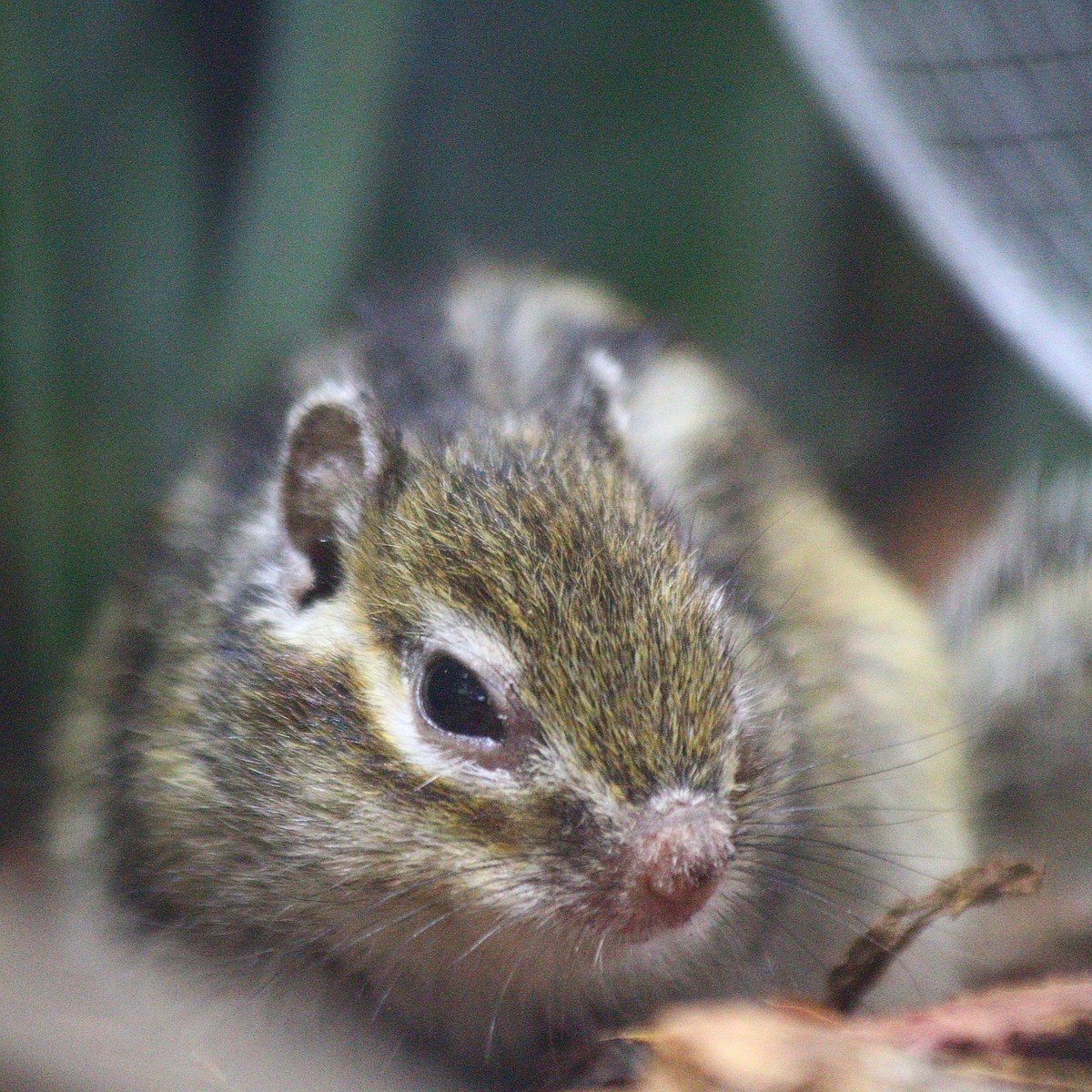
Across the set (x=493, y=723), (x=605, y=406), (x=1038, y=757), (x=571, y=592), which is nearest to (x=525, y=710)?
(x=493, y=723)

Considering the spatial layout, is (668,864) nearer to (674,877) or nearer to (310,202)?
(674,877)

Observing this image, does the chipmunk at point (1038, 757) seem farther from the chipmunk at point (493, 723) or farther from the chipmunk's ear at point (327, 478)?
the chipmunk's ear at point (327, 478)

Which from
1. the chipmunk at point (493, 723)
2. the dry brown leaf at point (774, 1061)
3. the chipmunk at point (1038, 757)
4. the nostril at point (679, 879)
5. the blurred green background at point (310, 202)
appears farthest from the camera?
the blurred green background at point (310, 202)

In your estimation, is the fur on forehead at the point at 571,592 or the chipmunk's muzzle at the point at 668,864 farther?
the fur on forehead at the point at 571,592

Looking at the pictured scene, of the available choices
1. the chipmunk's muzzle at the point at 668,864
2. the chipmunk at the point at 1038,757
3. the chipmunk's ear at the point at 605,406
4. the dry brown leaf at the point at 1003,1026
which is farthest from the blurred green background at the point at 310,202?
the dry brown leaf at the point at 1003,1026

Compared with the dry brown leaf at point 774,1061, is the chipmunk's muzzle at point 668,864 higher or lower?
higher

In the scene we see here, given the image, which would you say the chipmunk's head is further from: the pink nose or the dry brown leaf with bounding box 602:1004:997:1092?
the dry brown leaf with bounding box 602:1004:997:1092

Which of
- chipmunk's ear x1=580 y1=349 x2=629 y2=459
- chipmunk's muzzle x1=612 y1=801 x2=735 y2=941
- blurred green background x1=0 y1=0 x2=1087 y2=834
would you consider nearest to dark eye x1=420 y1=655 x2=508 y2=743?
chipmunk's muzzle x1=612 y1=801 x2=735 y2=941
